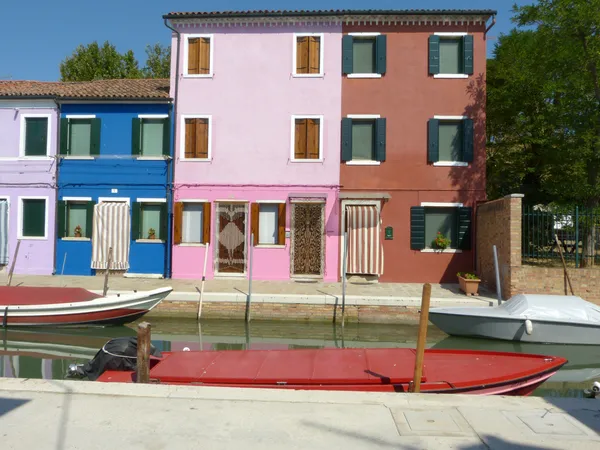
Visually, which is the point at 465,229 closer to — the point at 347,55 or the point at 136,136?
the point at 347,55

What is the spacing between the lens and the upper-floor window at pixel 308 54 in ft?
51.5

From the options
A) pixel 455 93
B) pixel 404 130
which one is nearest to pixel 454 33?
pixel 455 93

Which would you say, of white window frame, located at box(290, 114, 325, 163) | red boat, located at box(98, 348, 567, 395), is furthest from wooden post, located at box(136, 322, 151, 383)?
white window frame, located at box(290, 114, 325, 163)

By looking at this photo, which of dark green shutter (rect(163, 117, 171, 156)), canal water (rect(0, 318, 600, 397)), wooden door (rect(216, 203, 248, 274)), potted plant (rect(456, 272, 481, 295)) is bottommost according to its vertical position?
canal water (rect(0, 318, 600, 397))

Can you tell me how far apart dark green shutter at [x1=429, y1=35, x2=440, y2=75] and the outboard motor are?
12087 mm

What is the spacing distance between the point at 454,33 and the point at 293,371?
12499mm

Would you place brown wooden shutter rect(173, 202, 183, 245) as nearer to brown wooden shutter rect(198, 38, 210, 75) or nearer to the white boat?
brown wooden shutter rect(198, 38, 210, 75)

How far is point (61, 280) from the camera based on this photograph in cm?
1508

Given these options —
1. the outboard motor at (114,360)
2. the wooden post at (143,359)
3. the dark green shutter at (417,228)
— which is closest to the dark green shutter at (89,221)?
the outboard motor at (114,360)

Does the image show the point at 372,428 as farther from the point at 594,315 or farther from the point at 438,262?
the point at 438,262

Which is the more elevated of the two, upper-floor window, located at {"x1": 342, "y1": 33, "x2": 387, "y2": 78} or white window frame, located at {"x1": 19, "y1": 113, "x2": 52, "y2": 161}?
upper-floor window, located at {"x1": 342, "y1": 33, "x2": 387, "y2": 78}

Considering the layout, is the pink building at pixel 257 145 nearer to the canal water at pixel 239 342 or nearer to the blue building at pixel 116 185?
the blue building at pixel 116 185

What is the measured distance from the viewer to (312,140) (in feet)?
51.3

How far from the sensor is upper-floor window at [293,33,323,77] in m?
15.7
